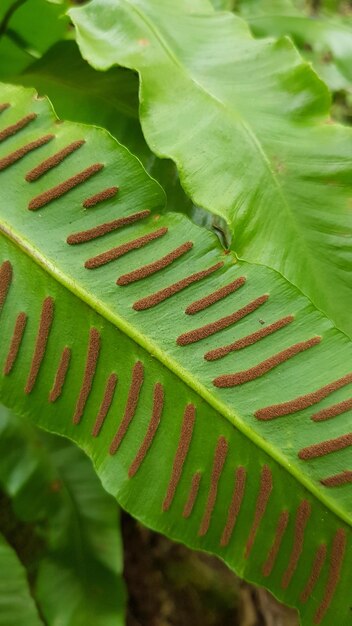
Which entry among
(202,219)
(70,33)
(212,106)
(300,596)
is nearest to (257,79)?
(212,106)

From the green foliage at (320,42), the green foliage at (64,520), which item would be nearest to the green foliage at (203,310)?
the green foliage at (64,520)

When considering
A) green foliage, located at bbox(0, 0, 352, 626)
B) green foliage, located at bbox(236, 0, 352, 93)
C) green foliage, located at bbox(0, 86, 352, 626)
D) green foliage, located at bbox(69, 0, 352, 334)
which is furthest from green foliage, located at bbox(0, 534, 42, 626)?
green foliage, located at bbox(236, 0, 352, 93)

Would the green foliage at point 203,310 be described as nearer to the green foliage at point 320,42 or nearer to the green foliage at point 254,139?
the green foliage at point 254,139

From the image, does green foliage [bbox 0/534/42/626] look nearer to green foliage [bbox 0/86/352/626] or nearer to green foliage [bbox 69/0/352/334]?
green foliage [bbox 0/86/352/626]

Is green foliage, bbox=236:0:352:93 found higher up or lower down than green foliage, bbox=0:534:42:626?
higher up

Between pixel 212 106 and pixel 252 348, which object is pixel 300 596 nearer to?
pixel 252 348
